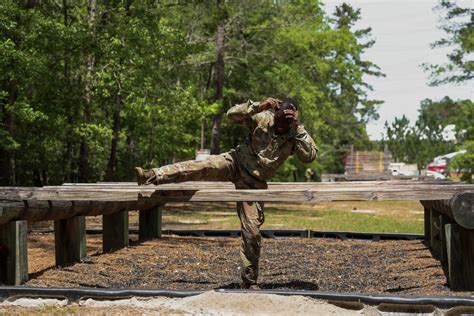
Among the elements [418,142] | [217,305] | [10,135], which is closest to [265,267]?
[217,305]

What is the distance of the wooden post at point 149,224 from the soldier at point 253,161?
238 inches

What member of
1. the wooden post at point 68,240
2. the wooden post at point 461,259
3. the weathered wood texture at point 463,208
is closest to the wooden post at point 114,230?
the wooden post at point 68,240

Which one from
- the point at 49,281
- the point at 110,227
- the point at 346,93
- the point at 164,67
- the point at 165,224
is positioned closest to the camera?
the point at 49,281

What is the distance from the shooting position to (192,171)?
7.47 metres

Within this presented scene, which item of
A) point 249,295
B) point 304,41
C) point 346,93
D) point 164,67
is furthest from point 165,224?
point 346,93

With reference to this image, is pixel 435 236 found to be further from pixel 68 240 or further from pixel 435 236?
pixel 68 240

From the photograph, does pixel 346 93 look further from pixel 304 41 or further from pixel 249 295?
pixel 249 295

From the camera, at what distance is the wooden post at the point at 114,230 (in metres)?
11.6

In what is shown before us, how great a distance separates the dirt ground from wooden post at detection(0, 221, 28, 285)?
0.25 m

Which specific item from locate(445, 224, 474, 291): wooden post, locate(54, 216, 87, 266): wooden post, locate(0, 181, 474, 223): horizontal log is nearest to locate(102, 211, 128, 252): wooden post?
locate(54, 216, 87, 266): wooden post

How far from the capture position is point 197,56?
94.4 ft

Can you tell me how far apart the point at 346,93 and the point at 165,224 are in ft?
148

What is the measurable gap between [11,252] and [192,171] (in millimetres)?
2004

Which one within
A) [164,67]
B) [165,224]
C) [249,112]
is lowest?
[165,224]
